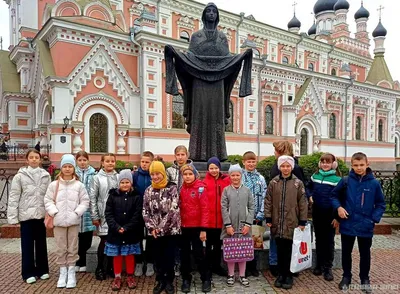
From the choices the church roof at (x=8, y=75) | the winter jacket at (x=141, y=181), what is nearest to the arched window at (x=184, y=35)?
the church roof at (x=8, y=75)

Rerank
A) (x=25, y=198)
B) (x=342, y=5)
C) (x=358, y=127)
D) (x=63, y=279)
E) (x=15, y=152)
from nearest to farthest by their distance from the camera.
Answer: (x=63, y=279) → (x=25, y=198) → (x=15, y=152) → (x=358, y=127) → (x=342, y=5)

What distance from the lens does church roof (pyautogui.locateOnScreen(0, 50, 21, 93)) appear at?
19.7 metres

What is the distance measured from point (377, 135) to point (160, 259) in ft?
108

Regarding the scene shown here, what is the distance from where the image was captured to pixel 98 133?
651 inches

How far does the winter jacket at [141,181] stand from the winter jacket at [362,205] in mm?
2411

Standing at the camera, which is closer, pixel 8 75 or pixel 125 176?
pixel 125 176

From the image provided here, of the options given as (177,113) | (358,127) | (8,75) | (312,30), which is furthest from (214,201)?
(312,30)

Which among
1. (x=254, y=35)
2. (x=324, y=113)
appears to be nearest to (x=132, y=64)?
(x=254, y=35)

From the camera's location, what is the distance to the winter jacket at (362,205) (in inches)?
151

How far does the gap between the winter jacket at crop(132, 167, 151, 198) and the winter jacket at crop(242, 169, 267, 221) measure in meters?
1.30

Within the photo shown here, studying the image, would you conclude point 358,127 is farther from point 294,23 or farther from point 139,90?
point 139,90

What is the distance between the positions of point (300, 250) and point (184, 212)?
1485 mm

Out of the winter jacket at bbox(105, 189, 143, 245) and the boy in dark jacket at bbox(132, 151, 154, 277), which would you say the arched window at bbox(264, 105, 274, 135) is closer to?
the boy in dark jacket at bbox(132, 151, 154, 277)

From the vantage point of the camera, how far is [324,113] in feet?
86.1
